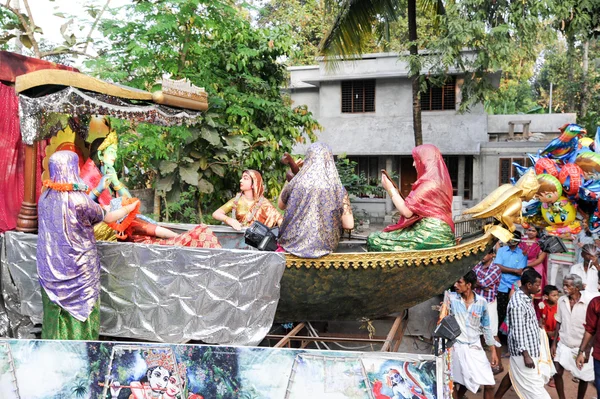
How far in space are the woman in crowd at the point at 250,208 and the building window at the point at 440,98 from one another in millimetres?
10485

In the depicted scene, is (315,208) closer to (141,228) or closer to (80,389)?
(141,228)

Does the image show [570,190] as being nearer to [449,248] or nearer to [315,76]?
[449,248]

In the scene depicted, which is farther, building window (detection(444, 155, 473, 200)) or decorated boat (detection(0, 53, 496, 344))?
building window (detection(444, 155, 473, 200))

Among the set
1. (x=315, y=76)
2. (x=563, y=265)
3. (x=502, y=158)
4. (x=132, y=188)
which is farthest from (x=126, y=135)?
(x=502, y=158)

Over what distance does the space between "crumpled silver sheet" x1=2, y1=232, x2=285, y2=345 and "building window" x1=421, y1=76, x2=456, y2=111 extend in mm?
11988

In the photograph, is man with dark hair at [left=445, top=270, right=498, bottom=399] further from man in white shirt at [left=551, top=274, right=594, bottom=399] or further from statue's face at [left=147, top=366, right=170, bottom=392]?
statue's face at [left=147, top=366, right=170, bottom=392]

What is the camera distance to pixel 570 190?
539 cm

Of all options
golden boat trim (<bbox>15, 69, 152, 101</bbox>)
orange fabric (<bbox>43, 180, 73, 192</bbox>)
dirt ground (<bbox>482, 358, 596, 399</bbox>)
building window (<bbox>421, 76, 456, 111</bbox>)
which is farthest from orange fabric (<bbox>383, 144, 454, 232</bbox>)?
building window (<bbox>421, 76, 456, 111</bbox>)

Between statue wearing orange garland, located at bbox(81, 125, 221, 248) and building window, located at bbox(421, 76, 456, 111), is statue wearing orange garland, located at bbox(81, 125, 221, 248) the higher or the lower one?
the lower one

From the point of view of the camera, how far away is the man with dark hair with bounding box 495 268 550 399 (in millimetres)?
4559

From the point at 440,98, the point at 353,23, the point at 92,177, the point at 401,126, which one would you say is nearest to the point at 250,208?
the point at 92,177

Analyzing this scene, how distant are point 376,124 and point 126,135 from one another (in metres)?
9.23

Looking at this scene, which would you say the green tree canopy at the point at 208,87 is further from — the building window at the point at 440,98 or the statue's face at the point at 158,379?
the building window at the point at 440,98

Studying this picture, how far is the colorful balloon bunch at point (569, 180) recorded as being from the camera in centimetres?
534
